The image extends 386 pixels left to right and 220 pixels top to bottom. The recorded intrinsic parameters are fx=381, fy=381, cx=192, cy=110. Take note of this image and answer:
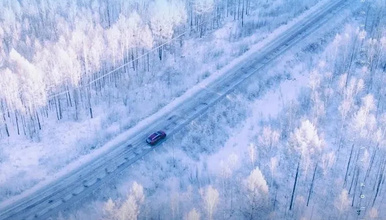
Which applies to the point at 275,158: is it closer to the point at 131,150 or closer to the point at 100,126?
the point at 131,150

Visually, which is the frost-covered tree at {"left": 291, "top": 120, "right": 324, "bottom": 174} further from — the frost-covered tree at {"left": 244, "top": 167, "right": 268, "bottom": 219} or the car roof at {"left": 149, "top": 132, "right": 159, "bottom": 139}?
the car roof at {"left": 149, "top": 132, "right": 159, "bottom": 139}

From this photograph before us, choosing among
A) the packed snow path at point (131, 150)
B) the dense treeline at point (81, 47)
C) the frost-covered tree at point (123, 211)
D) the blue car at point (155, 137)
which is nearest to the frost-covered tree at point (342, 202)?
the frost-covered tree at point (123, 211)

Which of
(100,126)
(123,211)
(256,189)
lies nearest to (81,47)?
(100,126)

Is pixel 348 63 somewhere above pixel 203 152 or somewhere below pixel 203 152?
above

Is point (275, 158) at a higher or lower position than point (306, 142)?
lower

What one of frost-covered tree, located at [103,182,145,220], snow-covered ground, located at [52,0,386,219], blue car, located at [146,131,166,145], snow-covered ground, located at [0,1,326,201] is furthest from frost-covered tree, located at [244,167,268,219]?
snow-covered ground, located at [0,1,326,201]

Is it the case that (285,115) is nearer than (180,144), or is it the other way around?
(180,144)

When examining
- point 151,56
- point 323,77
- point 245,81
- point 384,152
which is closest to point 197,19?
point 151,56

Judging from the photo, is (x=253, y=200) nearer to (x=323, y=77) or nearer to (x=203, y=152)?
(x=203, y=152)
